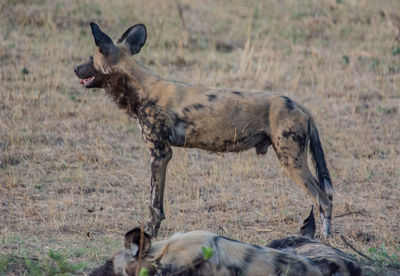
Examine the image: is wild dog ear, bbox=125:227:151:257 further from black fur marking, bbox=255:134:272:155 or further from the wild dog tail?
the wild dog tail

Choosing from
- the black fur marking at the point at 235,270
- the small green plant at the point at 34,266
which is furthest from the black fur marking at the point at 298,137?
the black fur marking at the point at 235,270

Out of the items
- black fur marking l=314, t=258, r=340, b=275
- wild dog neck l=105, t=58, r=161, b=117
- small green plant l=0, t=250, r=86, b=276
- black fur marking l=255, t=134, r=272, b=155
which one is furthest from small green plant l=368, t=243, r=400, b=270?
wild dog neck l=105, t=58, r=161, b=117

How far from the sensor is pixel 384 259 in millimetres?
4523

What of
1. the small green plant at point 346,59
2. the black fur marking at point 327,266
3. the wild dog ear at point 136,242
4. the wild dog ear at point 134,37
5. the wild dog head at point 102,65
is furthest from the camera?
the small green plant at point 346,59

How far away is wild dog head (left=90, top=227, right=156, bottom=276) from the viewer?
3.32 m

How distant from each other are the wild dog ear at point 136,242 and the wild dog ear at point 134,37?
2757 millimetres

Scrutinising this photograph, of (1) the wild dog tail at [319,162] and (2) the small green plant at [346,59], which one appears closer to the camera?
(1) the wild dog tail at [319,162]

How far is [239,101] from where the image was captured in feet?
18.0

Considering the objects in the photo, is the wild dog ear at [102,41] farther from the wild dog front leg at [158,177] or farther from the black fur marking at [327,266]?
the black fur marking at [327,266]

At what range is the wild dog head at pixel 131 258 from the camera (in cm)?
332

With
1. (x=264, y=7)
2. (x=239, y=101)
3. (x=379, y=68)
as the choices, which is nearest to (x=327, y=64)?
(x=379, y=68)

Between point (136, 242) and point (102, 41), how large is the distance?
101 inches

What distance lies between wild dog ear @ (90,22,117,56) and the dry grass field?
1.16 metres

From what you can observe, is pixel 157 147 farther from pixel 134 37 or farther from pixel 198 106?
pixel 134 37
